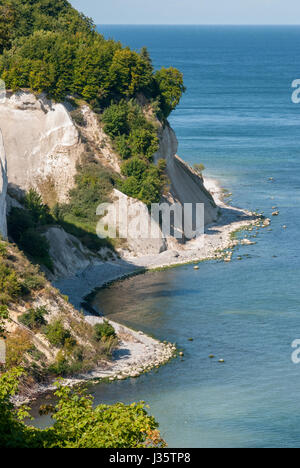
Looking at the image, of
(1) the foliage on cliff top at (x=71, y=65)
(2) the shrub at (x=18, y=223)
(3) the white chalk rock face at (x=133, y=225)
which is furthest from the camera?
(1) the foliage on cliff top at (x=71, y=65)

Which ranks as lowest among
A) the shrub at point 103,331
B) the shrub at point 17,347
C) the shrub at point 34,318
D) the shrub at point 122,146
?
the shrub at point 17,347

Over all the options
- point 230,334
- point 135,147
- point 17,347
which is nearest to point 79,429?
point 17,347

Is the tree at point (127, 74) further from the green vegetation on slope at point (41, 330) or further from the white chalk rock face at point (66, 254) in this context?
the green vegetation on slope at point (41, 330)

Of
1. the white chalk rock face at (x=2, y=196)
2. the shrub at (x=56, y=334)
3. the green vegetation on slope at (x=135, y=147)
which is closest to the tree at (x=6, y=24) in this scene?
the green vegetation on slope at (x=135, y=147)
